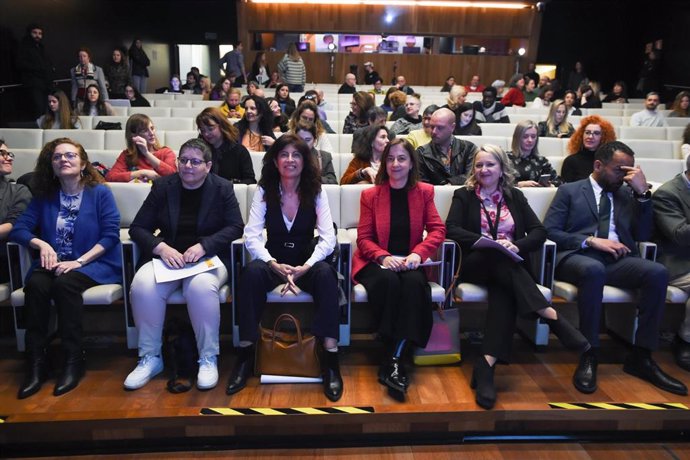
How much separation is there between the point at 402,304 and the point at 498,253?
49 centimetres

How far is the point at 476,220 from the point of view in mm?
2635

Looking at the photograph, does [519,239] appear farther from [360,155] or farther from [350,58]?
[350,58]

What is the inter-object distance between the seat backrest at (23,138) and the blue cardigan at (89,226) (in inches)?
81.1

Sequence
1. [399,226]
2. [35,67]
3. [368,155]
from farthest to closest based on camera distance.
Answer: [35,67], [368,155], [399,226]

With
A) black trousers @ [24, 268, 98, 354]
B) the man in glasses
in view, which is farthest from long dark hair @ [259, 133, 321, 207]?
the man in glasses

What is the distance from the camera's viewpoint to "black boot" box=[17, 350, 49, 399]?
2229mm

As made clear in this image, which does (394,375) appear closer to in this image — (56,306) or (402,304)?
(402,304)

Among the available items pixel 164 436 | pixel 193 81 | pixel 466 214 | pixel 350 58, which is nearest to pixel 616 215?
pixel 466 214

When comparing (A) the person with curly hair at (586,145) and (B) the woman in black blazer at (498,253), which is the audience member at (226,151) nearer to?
(B) the woman in black blazer at (498,253)

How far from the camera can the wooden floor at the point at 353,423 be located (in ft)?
6.74

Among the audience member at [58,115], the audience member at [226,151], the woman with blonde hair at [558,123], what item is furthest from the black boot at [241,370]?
the woman with blonde hair at [558,123]

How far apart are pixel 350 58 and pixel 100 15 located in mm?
4843

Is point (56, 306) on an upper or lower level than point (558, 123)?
lower

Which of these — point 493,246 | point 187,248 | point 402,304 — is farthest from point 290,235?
point 493,246
